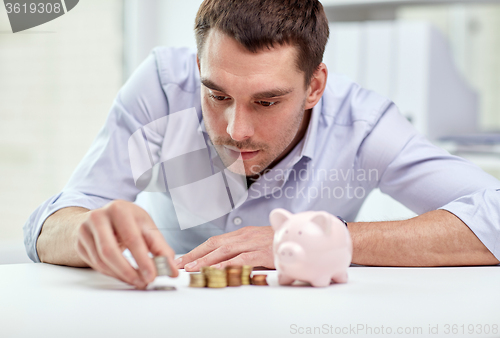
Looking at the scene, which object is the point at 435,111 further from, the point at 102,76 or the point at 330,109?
the point at 102,76

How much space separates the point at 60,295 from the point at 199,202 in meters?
0.59

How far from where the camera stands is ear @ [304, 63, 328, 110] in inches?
42.3

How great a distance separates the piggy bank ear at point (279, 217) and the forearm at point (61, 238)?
1.16ft

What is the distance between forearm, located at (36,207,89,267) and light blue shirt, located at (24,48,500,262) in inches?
3.8

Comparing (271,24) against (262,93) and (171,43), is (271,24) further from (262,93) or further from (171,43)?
(171,43)

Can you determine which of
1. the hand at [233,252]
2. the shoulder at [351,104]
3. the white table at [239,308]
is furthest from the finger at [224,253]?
the shoulder at [351,104]

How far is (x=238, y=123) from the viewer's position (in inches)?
35.4

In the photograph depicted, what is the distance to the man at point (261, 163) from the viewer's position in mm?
816

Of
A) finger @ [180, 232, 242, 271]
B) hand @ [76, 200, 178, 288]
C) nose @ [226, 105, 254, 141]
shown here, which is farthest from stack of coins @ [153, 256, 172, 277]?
nose @ [226, 105, 254, 141]

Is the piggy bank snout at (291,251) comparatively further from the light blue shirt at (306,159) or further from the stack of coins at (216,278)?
the light blue shirt at (306,159)

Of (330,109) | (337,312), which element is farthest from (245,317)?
(330,109)

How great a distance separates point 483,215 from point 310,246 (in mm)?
498

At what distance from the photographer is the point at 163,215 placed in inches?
53.4

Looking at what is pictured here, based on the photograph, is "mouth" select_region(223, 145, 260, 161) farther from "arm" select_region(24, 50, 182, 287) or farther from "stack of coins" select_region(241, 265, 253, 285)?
"stack of coins" select_region(241, 265, 253, 285)
